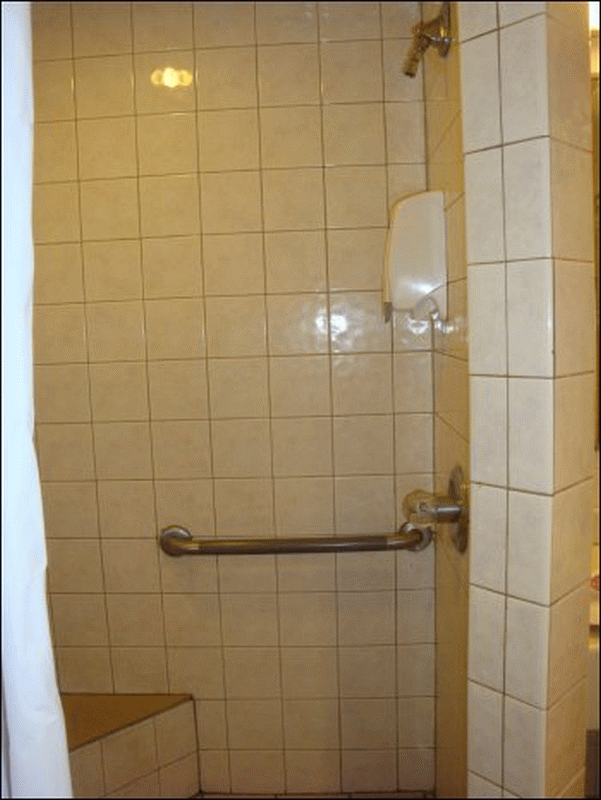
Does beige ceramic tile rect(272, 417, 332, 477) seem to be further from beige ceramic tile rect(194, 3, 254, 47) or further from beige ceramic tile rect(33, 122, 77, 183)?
beige ceramic tile rect(194, 3, 254, 47)

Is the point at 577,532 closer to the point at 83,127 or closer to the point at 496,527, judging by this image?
the point at 496,527

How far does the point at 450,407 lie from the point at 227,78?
3.54ft

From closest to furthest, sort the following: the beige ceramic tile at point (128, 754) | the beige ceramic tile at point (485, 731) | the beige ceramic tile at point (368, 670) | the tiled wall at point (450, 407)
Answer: the beige ceramic tile at point (485, 731), the tiled wall at point (450, 407), the beige ceramic tile at point (128, 754), the beige ceramic tile at point (368, 670)

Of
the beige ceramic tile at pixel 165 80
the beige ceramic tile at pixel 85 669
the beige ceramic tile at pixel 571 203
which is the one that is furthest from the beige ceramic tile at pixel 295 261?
the beige ceramic tile at pixel 85 669

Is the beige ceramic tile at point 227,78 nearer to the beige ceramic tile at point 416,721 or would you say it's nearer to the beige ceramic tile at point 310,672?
the beige ceramic tile at point 310,672

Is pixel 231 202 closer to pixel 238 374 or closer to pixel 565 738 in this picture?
pixel 238 374

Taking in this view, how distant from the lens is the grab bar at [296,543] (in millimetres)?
1396

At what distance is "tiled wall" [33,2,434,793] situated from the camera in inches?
57.9

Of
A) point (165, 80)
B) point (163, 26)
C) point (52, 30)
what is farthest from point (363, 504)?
point (52, 30)

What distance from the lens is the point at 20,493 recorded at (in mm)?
445

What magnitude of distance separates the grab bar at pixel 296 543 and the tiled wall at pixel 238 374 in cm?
7

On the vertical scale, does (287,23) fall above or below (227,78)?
above

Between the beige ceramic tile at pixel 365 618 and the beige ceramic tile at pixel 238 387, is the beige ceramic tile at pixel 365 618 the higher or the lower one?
the lower one

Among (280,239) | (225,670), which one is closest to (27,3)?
(280,239)
